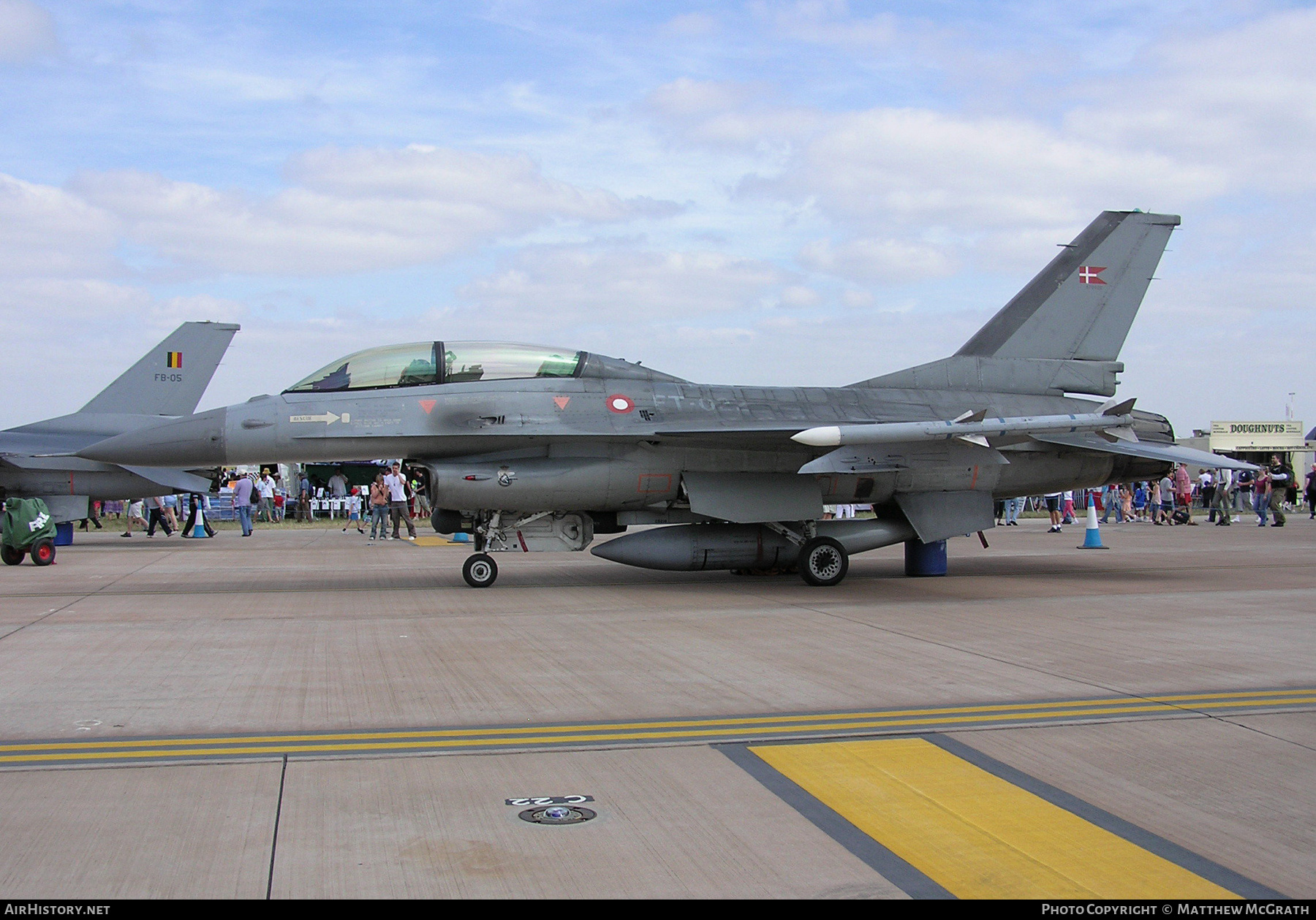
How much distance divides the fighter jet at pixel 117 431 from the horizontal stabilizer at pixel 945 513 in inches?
516

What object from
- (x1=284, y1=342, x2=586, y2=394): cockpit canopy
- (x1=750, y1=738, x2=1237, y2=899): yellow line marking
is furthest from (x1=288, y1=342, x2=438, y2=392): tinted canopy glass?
(x1=750, y1=738, x2=1237, y2=899): yellow line marking

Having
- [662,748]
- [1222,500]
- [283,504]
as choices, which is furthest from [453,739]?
[283,504]

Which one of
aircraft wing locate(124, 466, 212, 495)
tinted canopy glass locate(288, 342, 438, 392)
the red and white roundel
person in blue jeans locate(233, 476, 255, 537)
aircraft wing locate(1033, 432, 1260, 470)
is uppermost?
tinted canopy glass locate(288, 342, 438, 392)

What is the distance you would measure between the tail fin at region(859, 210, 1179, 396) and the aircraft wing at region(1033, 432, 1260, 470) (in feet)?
3.75

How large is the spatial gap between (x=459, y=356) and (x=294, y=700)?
644 cm

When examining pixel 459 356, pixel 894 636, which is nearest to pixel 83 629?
pixel 459 356

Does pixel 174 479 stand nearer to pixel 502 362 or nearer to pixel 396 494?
pixel 396 494

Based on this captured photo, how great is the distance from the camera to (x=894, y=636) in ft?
28.5

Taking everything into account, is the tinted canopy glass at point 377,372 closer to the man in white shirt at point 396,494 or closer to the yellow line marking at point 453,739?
the yellow line marking at point 453,739

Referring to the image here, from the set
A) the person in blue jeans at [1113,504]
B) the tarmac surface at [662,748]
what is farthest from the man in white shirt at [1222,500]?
the tarmac surface at [662,748]

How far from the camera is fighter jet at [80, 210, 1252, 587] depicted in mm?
11742

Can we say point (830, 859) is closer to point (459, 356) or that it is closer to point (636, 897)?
point (636, 897)

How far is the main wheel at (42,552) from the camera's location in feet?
53.0

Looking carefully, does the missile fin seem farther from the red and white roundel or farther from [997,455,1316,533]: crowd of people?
[997,455,1316,533]: crowd of people
